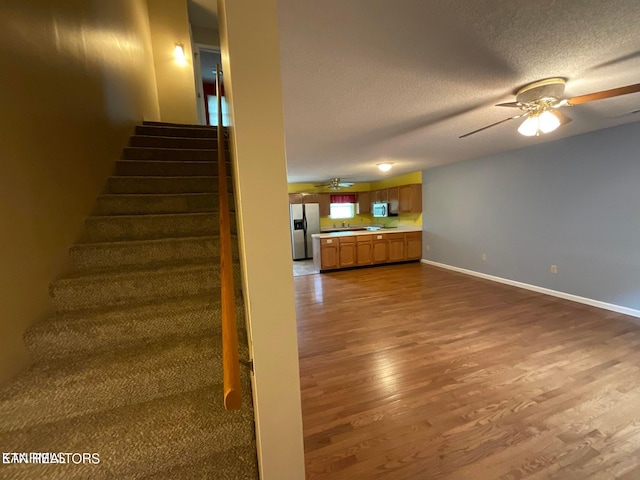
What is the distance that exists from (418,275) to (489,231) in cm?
154

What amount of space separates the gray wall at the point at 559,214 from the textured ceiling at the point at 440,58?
0.69m

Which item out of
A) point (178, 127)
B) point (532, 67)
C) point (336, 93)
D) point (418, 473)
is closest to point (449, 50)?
point (532, 67)

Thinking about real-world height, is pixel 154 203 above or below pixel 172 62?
below

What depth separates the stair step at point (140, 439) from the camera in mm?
967

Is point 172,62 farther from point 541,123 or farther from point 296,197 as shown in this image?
point 541,123

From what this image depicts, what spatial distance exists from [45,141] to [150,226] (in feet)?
2.47

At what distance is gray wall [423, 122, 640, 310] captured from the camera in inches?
124

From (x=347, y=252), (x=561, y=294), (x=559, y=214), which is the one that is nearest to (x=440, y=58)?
(x=559, y=214)

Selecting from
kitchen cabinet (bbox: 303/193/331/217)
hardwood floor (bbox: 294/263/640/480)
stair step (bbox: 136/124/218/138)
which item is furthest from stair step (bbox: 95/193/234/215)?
kitchen cabinet (bbox: 303/193/331/217)

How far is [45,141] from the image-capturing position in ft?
4.93

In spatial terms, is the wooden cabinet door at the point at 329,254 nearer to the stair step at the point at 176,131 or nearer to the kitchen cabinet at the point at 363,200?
the kitchen cabinet at the point at 363,200

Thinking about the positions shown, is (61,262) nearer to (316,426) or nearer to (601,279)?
(316,426)

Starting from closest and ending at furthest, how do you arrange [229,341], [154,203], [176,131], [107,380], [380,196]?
[229,341]
[107,380]
[154,203]
[176,131]
[380,196]

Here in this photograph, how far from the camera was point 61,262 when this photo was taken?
1.59 metres
